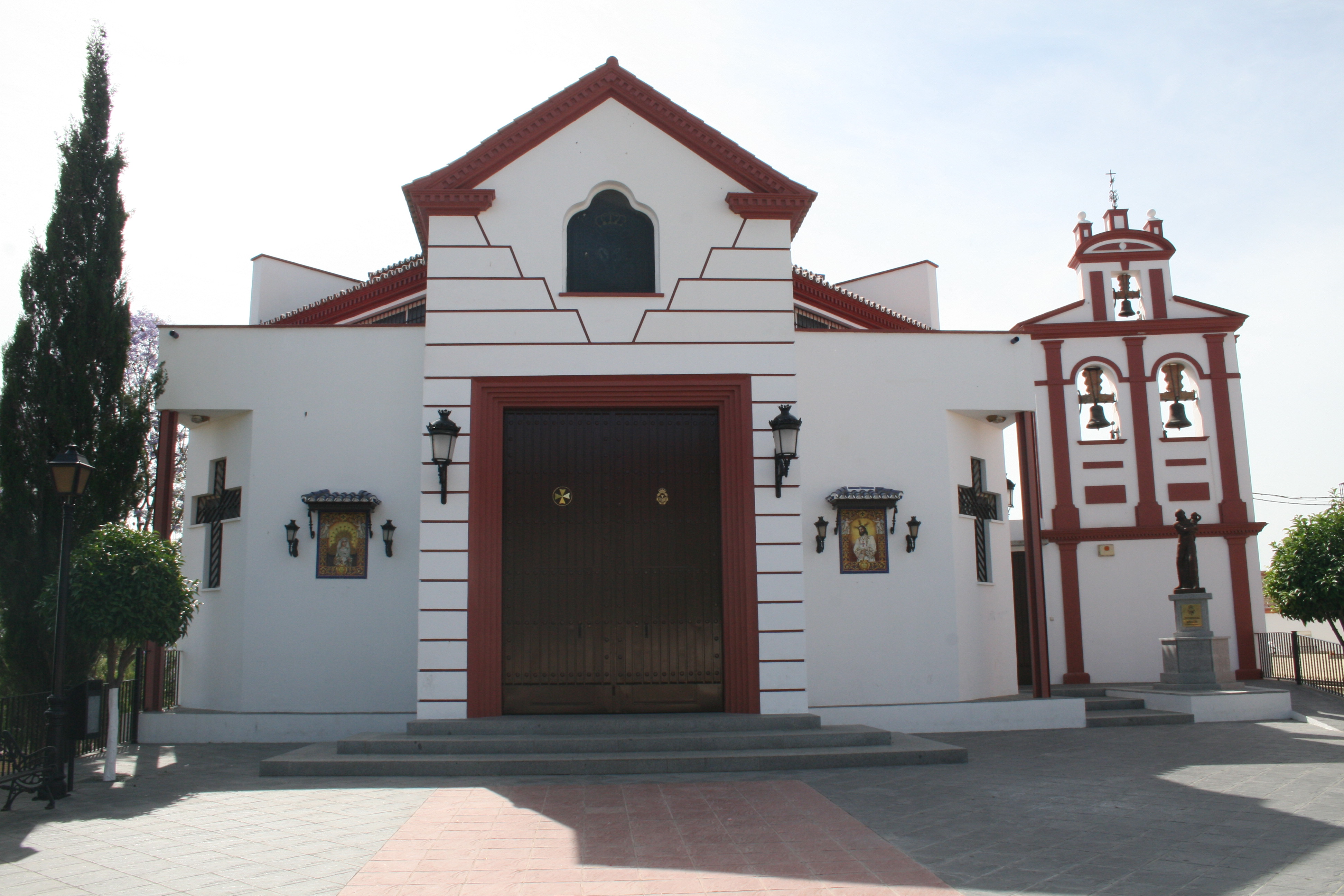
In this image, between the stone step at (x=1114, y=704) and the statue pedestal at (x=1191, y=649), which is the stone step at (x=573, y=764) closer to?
the stone step at (x=1114, y=704)

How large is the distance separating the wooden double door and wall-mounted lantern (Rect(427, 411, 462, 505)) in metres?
0.70

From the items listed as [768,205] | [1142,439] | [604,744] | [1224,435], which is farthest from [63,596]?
[1224,435]

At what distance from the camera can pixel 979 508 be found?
1298cm

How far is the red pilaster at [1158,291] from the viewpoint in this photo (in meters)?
21.3

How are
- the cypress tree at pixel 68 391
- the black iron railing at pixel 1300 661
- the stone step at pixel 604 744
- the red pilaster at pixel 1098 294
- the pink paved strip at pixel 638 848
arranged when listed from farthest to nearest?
the red pilaster at pixel 1098 294
the black iron railing at pixel 1300 661
the cypress tree at pixel 68 391
the stone step at pixel 604 744
the pink paved strip at pixel 638 848

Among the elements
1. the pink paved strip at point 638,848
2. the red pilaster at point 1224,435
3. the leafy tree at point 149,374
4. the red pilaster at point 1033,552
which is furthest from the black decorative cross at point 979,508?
the leafy tree at point 149,374

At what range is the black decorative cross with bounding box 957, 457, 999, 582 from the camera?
41.6 feet

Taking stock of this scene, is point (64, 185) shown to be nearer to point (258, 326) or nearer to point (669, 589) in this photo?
point (258, 326)

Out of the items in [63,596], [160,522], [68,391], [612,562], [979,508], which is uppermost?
[68,391]

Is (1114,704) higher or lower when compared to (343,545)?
lower

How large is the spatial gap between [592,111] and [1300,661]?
19792 mm

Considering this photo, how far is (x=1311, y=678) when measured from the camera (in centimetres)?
1967

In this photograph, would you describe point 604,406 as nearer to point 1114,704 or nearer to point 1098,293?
point 1114,704

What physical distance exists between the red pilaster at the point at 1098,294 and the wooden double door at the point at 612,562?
1471cm
